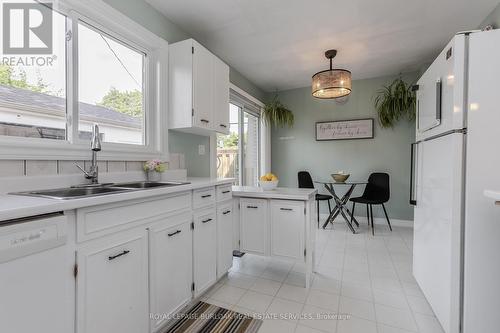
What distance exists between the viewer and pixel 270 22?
2443mm

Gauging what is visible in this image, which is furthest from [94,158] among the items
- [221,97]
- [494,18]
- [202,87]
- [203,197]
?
[494,18]

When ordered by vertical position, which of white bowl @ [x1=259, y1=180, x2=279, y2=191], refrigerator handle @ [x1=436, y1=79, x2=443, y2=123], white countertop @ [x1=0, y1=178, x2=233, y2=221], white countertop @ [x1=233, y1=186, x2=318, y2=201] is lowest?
white countertop @ [x1=233, y1=186, x2=318, y2=201]

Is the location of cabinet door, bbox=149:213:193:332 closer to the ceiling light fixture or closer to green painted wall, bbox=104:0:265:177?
green painted wall, bbox=104:0:265:177

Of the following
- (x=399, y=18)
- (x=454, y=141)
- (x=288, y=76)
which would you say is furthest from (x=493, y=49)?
(x=288, y=76)

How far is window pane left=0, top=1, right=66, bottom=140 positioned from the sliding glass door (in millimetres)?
1978

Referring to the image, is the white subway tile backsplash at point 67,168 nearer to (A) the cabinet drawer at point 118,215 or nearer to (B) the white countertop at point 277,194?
(A) the cabinet drawer at point 118,215

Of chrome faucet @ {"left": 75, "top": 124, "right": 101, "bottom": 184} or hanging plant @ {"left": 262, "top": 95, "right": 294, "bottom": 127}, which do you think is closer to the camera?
chrome faucet @ {"left": 75, "top": 124, "right": 101, "bottom": 184}

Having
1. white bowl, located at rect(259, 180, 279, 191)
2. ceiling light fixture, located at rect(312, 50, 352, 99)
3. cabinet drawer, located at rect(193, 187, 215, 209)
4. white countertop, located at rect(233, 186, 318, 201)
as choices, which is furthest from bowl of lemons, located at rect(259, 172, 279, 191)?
ceiling light fixture, located at rect(312, 50, 352, 99)

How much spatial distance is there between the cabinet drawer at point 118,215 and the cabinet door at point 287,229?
3.13ft

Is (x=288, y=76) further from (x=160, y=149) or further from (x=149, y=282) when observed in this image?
(x=149, y=282)

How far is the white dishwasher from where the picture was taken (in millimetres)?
783

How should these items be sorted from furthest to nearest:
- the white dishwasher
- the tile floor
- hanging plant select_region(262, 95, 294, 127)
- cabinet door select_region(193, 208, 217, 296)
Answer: hanging plant select_region(262, 95, 294, 127)
cabinet door select_region(193, 208, 217, 296)
the tile floor
the white dishwasher

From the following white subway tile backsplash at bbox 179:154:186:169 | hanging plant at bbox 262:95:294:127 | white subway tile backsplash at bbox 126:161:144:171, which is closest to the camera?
white subway tile backsplash at bbox 126:161:144:171

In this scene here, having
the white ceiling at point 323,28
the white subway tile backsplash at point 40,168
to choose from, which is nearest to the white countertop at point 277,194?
the white subway tile backsplash at point 40,168
